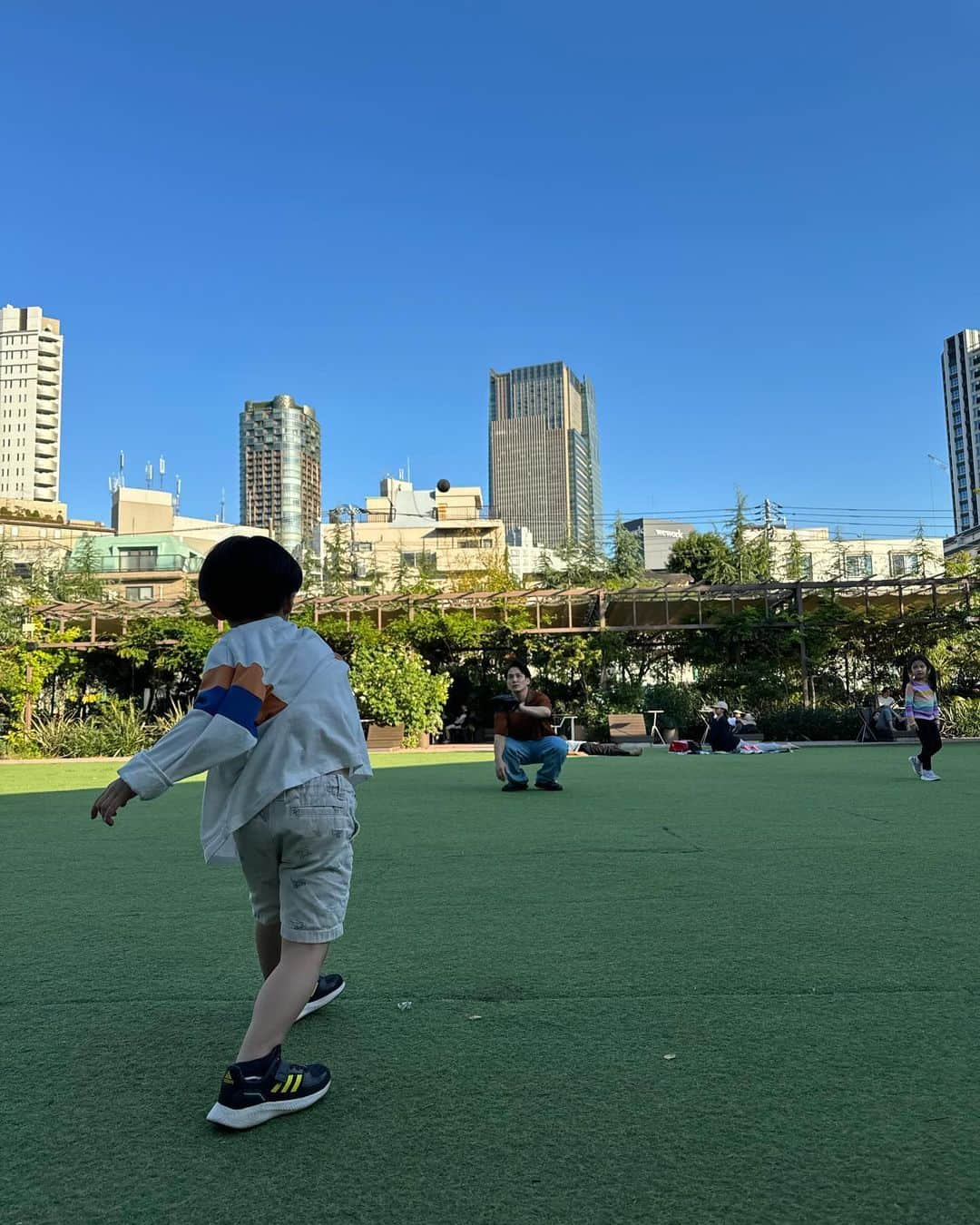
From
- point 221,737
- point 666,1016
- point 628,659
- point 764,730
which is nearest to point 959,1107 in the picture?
→ point 666,1016

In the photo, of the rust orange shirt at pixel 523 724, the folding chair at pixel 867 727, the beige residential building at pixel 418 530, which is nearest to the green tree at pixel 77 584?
the beige residential building at pixel 418 530

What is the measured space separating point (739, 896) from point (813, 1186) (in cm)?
228

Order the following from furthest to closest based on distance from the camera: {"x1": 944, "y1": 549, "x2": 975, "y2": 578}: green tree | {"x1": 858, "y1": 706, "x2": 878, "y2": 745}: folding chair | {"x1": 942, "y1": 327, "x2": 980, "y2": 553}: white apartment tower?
{"x1": 942, "y1": 327, "x2": 980, "y2": 553}: white apartment tower, {"x1": 944, "y1": 549, "x2": 975, "y2": 578}: green tree, {"x1": 858, "y1": 706, "x2": 878, "y2": 745}: folding chair

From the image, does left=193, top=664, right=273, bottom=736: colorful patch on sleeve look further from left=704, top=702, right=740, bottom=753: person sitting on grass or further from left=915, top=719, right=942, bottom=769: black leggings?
left=704, top=702, right=740, bottom=753: person sitting on grass

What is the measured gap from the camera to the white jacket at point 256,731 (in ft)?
6.61

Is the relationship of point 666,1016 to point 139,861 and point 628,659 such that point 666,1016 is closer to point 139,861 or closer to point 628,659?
point 139,861

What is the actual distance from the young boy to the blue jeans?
6.43 metres

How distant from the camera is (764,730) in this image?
1903cm

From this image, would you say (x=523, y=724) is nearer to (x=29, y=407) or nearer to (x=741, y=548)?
(x=741, y=548)

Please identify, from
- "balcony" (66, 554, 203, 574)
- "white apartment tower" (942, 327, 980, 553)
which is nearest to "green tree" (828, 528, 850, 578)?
"balcony" (66, 554, 203, 574)

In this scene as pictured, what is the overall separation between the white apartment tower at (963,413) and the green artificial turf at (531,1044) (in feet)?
477

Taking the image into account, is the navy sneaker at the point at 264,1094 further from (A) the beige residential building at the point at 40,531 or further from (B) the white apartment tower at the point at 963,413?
(B) the white apartment tower at the point at 963,413

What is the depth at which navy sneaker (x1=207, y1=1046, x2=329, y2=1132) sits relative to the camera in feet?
6.10

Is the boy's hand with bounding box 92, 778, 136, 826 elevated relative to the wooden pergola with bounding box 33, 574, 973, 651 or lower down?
lower down
